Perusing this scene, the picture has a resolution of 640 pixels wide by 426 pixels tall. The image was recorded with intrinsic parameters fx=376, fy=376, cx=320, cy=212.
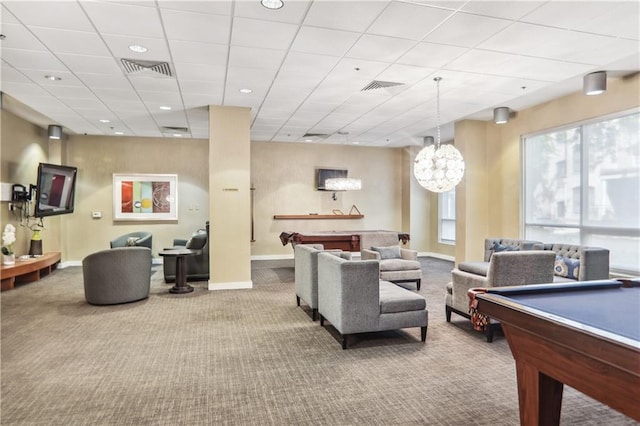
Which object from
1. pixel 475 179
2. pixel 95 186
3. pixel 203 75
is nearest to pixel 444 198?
pixel 475 179

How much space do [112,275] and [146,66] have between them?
2889 millimetres

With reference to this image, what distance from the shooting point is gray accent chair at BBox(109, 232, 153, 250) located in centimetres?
766

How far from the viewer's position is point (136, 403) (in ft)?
8.89

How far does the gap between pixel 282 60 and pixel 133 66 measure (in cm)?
190

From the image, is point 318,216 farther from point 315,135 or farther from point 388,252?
point 388,252

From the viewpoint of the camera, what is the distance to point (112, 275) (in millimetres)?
5320

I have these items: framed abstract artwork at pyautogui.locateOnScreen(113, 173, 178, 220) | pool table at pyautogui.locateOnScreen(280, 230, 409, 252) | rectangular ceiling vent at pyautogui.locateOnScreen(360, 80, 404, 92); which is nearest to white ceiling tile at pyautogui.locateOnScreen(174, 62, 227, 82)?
rectangular ceiling vent at pyautogui.locateOnScreen(360, 80, 404, 92)

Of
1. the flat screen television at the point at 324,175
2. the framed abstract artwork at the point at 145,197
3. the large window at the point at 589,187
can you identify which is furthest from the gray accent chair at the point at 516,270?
the framed abstract artwork at the point at 145,197

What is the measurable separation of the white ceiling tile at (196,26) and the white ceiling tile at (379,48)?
1.38m

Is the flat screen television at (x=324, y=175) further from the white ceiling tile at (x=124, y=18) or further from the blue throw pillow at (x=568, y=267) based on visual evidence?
the white ceiling tile at (x=124, y=18)

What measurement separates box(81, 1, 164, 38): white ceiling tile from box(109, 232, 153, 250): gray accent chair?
4670 millimetres

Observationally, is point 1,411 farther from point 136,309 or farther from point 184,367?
point 136,309

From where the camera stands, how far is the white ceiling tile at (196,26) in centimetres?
345

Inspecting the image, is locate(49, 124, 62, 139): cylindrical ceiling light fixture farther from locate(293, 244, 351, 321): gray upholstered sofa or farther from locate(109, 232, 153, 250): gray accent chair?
locate(293, 244, 351, 321): gray upholstered sofa
